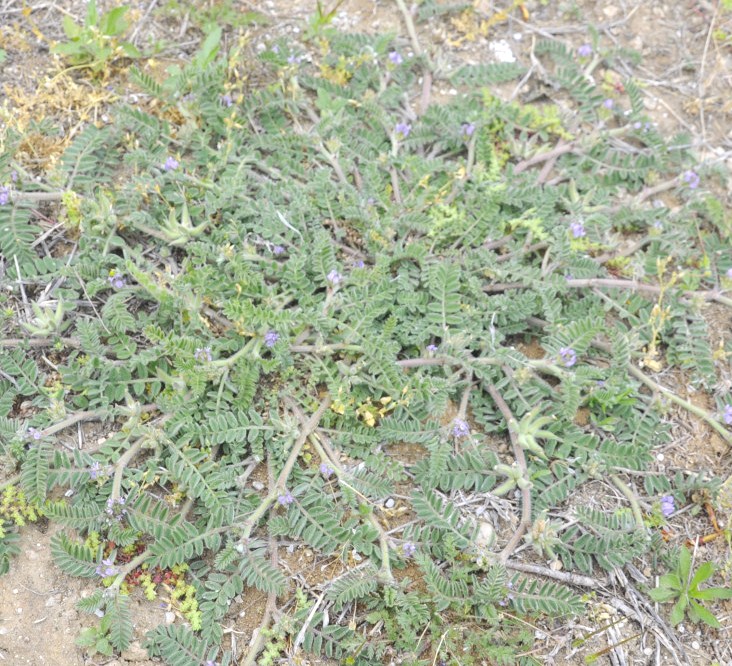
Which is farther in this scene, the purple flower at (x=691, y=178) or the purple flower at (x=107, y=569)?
the purple flower at (x=691, y=178)

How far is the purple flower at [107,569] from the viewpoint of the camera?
9.90 ft

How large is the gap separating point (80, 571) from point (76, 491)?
374mm

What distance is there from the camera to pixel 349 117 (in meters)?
4.20

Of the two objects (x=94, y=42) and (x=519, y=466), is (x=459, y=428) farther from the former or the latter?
(x=94, y=42)

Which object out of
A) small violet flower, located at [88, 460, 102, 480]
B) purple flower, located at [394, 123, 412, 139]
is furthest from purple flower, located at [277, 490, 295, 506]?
purple flower, located at [394, 123, 412, 139]

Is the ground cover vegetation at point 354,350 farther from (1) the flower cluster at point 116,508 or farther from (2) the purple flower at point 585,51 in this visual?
(2) the purple flower at point 585,51

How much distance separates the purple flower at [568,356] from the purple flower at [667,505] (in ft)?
2.49

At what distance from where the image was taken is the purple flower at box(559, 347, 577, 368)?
356cm

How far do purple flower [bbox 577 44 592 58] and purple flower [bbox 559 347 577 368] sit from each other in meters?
2.26

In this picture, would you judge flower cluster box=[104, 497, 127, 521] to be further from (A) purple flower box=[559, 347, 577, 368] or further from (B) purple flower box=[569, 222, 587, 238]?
(B) purple flower box=[569, 222, 587, 238]

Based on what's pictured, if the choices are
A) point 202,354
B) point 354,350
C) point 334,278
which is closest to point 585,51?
point 334,278

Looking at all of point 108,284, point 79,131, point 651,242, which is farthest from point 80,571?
point 651,242

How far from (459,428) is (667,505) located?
103 centimetres

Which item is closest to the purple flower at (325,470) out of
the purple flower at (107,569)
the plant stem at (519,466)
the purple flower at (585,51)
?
the plant stem at (519,466)
